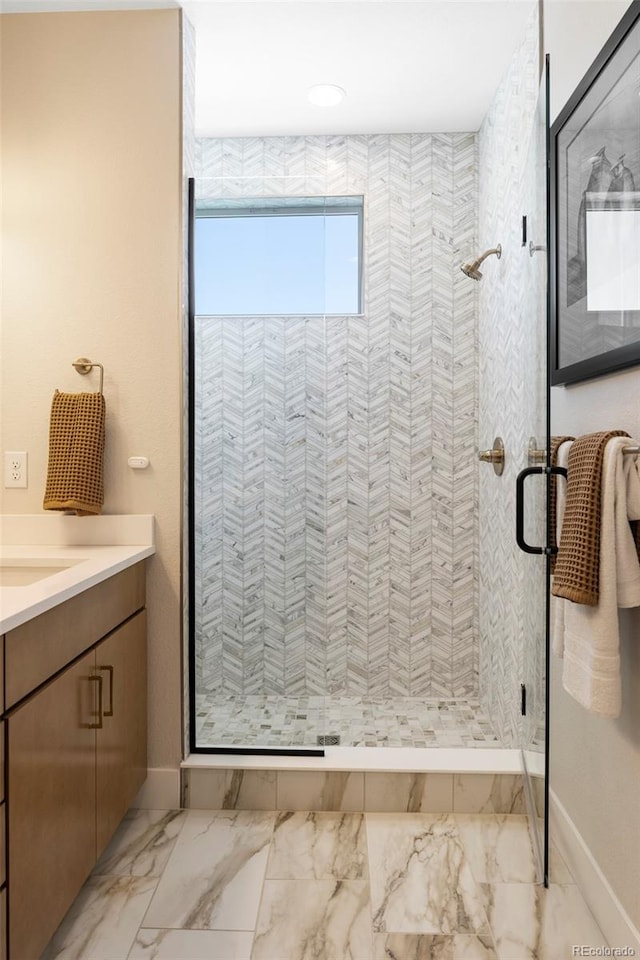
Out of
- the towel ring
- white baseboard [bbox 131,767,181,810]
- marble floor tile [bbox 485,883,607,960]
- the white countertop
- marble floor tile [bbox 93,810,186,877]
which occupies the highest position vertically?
the towel ring

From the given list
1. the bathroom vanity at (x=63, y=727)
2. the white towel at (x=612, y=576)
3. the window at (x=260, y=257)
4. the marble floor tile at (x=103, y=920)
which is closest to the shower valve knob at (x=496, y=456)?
the window at (x=260, y=257)

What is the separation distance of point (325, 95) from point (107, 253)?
1.21m

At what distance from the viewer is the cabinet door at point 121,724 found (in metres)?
1.78

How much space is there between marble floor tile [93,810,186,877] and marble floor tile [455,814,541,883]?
0.88 m

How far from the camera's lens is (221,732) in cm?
233

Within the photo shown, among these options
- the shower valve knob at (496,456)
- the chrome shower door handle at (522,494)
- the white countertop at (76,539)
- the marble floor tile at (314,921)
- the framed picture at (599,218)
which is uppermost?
the framed picture at (599,218)

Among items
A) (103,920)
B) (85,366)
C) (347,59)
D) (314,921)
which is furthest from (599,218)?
(103,920)

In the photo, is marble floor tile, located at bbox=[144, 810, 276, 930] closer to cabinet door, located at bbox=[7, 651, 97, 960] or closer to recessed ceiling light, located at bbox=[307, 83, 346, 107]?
cabinet door, located at bbox=[7, 651, 97, 960]

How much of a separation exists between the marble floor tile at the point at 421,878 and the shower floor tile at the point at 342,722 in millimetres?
383

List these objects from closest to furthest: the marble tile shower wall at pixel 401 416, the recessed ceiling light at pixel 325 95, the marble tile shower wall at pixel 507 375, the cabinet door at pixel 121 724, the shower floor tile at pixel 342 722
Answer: the cabinet door at pixel 121 724 → the marble tile shower wall at pixel 507 375 → the shower floor tile at pixel 342 722 → the recessed ceiling light at pixel 325 95 → the marble tile shower wall at pixel 401 416

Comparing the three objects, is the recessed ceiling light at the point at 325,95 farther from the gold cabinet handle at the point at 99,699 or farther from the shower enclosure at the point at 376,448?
the gold cabinet handle at the point at 99,699

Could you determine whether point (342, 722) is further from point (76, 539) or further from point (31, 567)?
point (31, 567)

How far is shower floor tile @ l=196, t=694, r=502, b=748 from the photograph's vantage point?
2.30m

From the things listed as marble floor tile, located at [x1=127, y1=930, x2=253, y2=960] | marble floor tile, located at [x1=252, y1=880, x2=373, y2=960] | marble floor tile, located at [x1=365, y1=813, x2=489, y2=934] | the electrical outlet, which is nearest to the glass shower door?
marble floor tile, located at [x1=365, y1=813, x2=489, y2=934]
